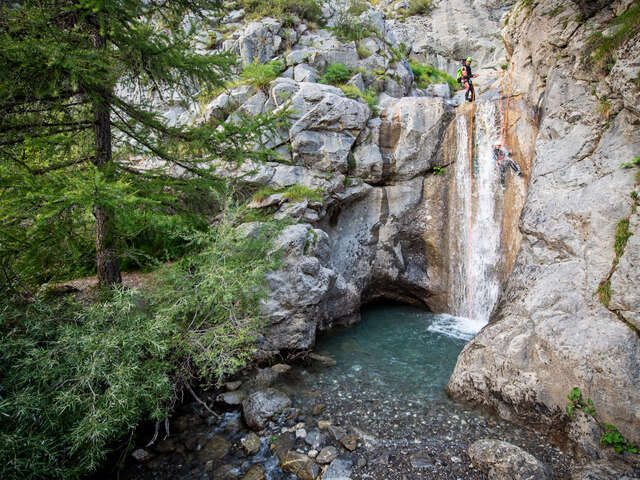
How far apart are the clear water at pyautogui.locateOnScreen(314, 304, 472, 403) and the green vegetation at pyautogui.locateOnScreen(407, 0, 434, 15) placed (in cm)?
2920

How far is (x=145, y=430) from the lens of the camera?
5.97 m

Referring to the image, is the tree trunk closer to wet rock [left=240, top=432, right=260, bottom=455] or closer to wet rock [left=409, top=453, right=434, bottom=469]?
wet rock [left=240, top=432, right=260, bottom=455]

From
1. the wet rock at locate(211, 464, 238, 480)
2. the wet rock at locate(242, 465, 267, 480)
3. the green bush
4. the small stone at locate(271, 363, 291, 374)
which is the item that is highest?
the green bush

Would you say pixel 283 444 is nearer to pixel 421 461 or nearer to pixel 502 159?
pixel 421 461

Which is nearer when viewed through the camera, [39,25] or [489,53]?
[39,25]

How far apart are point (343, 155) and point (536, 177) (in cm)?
653

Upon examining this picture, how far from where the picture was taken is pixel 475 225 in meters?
12.0

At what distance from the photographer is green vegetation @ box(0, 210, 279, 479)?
3812 millimetres

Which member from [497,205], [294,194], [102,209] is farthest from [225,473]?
[497,205]

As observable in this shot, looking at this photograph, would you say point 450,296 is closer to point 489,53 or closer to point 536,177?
point 536,177

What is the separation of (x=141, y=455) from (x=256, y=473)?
6.71 feet

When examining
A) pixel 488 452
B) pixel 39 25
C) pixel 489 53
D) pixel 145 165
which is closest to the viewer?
pixel 39 25

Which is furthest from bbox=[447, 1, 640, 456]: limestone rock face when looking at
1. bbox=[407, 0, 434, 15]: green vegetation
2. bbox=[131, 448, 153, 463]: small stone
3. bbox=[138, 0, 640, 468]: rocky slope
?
bbox=[407, 0, 434, 15]: green vegetation

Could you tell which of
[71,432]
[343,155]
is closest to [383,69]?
[343,155]
